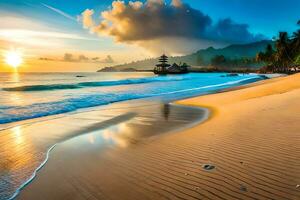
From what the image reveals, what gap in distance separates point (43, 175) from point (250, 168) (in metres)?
4.06

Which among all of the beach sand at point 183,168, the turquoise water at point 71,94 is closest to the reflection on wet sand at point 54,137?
the beach sand at point 183,168

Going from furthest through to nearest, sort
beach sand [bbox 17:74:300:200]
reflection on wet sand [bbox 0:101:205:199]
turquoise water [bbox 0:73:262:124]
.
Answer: turquoise water [bbox 0:73:262:124]
reflection on wet sand [bbox 0:101:205:199]
beach sand [bbox 17:74:300:200]

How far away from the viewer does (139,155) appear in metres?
5.67

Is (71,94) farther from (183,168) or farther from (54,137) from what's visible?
(183,168)

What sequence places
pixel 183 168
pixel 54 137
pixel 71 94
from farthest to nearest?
pixel 71 94 → pixel 54 137 → pixel 183 168

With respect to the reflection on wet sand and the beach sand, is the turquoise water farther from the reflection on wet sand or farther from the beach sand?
the beach sand

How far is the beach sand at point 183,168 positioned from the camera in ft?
12.5

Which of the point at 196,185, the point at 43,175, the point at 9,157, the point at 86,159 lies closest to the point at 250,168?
the point at 196,185

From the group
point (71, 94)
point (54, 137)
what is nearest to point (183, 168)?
point (54, 137)

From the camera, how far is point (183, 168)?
471cm

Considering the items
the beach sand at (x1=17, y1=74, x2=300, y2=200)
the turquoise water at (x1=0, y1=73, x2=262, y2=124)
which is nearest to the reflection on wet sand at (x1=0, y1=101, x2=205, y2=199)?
the beach sand at (x1=17, y1=74, x2=300, y2=200)

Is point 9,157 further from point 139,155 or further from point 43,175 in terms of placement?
point 139,155

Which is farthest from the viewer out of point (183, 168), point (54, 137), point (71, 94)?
point (71, 94)

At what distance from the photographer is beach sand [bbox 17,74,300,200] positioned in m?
3.82
